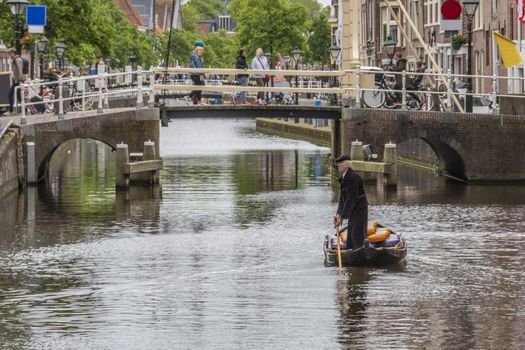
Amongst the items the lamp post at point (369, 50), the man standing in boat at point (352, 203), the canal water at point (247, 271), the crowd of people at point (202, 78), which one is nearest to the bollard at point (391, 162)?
the canal water at point (247, 271)

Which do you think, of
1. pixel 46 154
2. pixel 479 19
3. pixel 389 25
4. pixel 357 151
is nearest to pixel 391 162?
pixel 357 151

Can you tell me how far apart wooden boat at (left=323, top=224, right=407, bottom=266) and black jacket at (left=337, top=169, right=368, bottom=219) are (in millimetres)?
655

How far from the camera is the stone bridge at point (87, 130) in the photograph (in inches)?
1582

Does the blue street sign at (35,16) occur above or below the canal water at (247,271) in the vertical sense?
above

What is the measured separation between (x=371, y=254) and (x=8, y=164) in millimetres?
16172

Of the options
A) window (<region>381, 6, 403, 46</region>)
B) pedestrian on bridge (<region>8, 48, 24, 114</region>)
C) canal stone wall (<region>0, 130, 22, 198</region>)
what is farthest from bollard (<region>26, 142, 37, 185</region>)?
window (<region>381, 6, 403, 46</region>)

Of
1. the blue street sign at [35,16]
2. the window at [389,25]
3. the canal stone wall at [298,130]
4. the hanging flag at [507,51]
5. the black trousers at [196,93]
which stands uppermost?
the window at [389,25]

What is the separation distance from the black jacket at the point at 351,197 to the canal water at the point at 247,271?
978 mm

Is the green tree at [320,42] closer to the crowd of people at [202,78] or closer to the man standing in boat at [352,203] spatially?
the crowd of people at [202,78]

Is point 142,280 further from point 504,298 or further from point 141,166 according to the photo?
point 141,166

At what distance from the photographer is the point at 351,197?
23203 millimetres

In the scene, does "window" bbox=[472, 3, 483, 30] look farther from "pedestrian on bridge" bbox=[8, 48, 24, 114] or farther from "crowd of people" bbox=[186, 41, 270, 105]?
"pedestrian on bridge" bbox=[8, 48, 24, 114]

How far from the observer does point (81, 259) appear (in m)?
25.4

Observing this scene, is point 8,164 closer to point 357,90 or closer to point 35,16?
point 357,90
